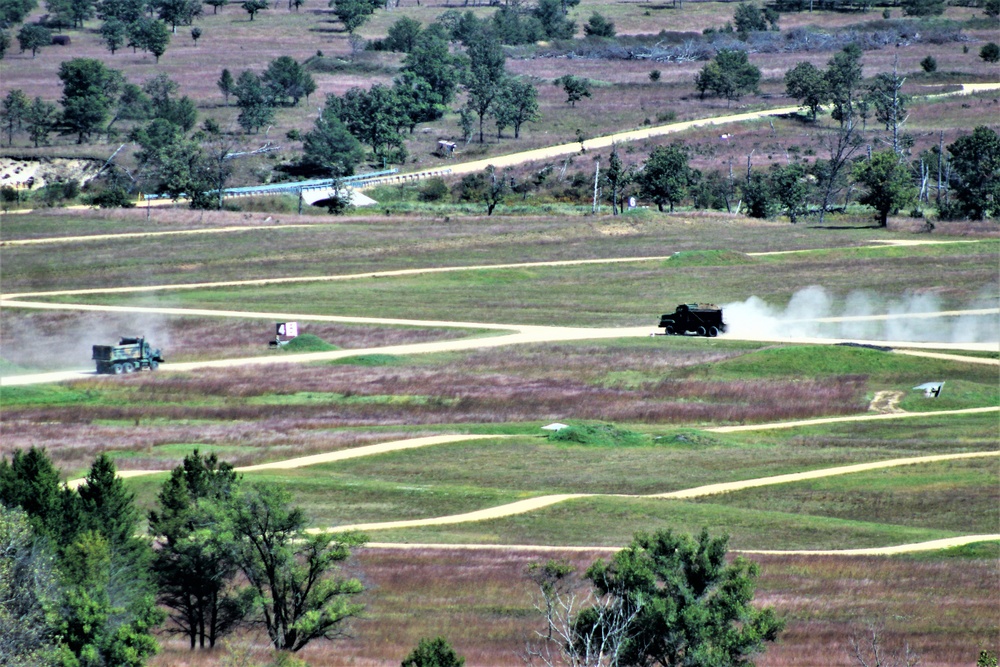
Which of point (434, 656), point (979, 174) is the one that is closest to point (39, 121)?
point (979, 174)

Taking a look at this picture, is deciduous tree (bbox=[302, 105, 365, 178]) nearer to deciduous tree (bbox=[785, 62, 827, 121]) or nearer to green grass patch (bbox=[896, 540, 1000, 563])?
deciduous tree (bbox=[785, 62, 827, 121])

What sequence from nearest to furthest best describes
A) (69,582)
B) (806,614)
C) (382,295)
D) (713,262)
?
(69,582), (806,614), (382,295), (713,262)

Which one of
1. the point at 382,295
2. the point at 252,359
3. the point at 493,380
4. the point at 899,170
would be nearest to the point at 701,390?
the point at 493,380

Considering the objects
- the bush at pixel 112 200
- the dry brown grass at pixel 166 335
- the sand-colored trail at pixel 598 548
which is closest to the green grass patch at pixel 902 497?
the sand-colored trail at pixel 598 548

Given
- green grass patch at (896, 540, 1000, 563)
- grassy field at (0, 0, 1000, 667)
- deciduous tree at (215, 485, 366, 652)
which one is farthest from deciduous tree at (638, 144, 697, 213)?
deciduous tree at (215, 485, 366, 652)

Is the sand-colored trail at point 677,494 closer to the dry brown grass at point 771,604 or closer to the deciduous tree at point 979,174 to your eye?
the dry brown grass at point 771,604

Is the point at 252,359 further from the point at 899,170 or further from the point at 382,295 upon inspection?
the point at 899,170
